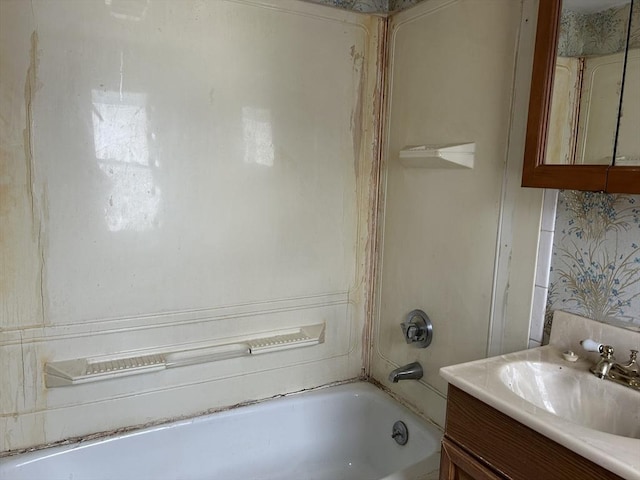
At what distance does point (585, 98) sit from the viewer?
116 cm

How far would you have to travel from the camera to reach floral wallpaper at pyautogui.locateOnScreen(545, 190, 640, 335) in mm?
1156

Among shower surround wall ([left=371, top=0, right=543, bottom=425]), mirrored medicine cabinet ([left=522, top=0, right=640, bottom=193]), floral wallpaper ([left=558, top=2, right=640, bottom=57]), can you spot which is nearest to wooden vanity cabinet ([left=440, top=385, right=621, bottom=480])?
shower surround wall ([left=371, top=0, right=543, bottom=425])

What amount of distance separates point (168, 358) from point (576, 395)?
131cm

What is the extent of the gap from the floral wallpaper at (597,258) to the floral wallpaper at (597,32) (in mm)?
360

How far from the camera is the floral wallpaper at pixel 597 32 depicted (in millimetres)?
1099

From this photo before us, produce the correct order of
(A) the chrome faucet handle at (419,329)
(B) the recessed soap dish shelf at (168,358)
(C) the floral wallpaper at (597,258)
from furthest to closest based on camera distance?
1. (A) the chrome faucet handle at (419,329)
2. (B) the recessed soap dish shelf at (168,358)
3. (C) the floral wallpaper at (597,258)

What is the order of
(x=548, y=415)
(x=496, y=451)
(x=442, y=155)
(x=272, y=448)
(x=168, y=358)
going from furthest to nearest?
1. (x=272, y=448)
2. (x=168, y=358)
3. (x=442, y=155)
4. (x=496, y=451)
5. (x=548, y=415)

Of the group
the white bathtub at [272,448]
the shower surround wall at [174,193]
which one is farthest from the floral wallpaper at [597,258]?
the shower surround wall at [174,193]

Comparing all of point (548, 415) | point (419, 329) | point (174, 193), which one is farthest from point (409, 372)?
point (174, 193)

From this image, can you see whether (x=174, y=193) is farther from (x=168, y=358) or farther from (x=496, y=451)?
(x=496, y=451)

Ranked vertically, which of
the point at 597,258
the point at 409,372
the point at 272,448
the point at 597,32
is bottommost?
the point at 272,448

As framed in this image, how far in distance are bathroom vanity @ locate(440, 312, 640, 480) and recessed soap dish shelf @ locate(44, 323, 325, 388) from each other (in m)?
0.86

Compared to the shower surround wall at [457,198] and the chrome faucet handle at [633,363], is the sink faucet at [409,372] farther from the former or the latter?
the chrome faucet handle at [633,363]

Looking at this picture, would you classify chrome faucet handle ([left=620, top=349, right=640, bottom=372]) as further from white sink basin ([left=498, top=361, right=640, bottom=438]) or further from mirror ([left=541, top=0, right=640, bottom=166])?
mirror ([left=541, top=0, right=640, bottom=166])
